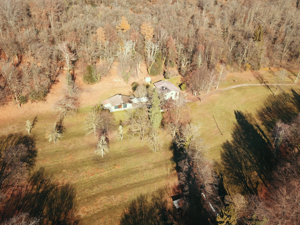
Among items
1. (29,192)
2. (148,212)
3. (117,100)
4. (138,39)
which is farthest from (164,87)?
(29,192)

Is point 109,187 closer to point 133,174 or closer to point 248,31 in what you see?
point 133,174

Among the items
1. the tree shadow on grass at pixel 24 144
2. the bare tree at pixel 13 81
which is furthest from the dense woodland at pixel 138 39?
the tree shadow on grass at pixel 24 144

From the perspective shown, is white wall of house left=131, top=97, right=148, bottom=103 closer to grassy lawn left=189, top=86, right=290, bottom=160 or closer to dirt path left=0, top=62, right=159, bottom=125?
dirt path left=0, top=62, right=159, bottom=125

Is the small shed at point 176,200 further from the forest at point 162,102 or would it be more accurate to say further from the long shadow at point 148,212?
the long shadow at point 148,212

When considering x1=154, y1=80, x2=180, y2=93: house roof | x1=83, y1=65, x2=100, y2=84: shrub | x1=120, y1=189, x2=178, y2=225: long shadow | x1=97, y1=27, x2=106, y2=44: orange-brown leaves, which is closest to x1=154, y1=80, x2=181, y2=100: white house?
x1=154, y1=80, x2=180, y2=93: house roof

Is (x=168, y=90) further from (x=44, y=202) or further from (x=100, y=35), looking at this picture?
(x=44, y=202)
